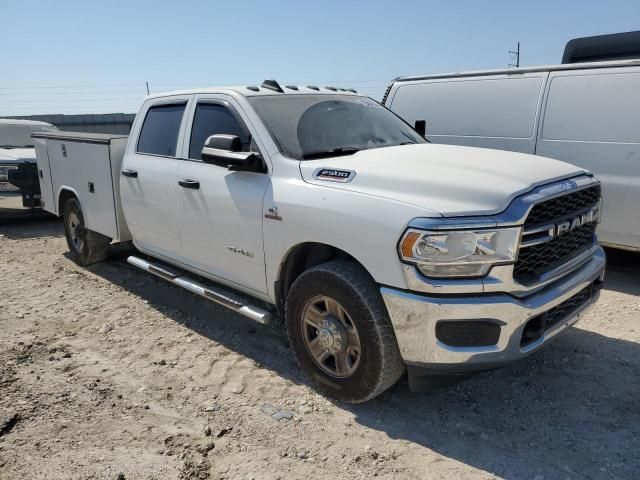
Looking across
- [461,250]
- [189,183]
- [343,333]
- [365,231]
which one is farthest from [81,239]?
[461,250]

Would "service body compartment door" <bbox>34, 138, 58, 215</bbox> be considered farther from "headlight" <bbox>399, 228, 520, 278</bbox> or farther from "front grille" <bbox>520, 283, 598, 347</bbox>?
"front grille" <bbox>520, 283, 598, 347</bbox>

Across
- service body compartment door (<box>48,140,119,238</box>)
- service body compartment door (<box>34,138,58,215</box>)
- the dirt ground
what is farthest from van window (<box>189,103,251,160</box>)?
service body compartment door (<box>34,138,58,215</box>)

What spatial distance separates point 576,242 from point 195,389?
2.69 meters

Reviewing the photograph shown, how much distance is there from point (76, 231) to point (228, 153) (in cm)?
390

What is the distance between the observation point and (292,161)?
3482 millimetres

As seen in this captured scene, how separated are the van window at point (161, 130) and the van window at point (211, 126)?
10.8 inches

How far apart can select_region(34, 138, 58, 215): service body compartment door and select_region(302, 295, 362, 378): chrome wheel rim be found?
4799 millimetres

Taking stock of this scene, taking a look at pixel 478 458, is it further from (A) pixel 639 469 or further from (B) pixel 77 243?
(B) pixel 77 243

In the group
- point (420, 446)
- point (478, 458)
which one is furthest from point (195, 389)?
point (478, 458)

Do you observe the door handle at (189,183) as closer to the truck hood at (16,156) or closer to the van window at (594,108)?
the van window at (594,108)

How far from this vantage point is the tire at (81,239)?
6.28 meters

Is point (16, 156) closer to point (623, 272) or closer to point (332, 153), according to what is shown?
point (332, 153)

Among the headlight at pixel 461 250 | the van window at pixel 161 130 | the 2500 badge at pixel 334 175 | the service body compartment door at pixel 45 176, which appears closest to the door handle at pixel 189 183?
the van window at pixel 161 130

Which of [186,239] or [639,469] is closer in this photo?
[639,469]
